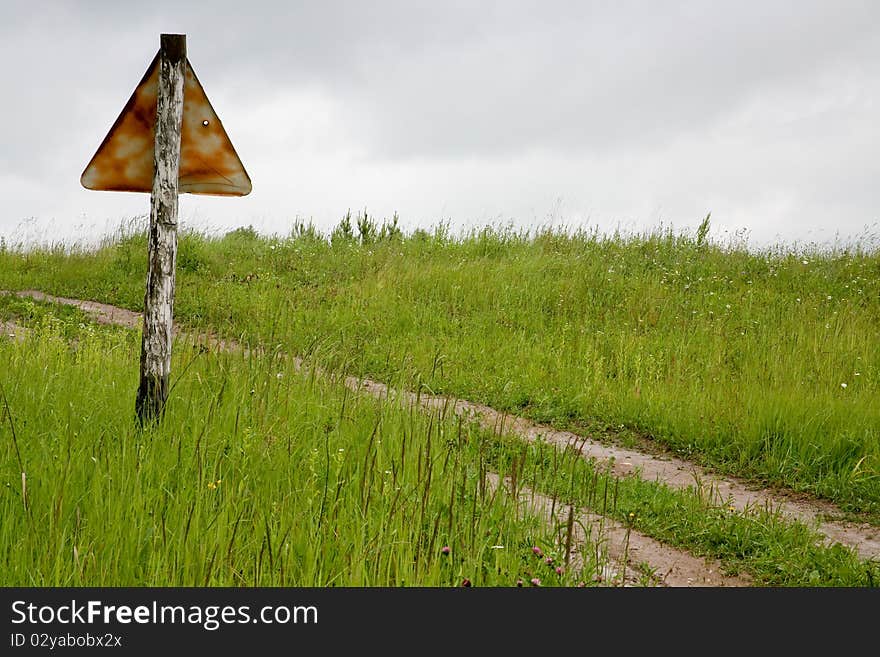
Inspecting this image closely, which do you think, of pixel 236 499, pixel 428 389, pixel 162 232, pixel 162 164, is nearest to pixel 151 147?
pixel 162 164

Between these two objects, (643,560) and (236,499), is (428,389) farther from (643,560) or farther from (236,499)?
(236,499)

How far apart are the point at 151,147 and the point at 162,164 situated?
210mm

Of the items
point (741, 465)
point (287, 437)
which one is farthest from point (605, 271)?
point (287, 437)

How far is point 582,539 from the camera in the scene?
537 centimetres

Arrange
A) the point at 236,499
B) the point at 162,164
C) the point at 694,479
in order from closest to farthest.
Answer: the point at 236,499
the point at 162,164
the point at 694,479

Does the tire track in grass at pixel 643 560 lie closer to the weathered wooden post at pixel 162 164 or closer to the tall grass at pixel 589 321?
the tall grass at pixel 589 321

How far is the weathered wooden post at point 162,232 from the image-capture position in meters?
5.38

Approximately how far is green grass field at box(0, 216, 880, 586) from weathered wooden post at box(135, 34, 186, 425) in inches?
11.0

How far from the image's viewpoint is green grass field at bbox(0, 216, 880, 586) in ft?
12.8

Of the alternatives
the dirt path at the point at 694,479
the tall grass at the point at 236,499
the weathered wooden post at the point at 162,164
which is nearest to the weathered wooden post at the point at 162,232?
the weathered wooden post at the point at 162,164

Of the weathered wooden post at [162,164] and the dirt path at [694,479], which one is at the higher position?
the weathered wooden post at [162,164]

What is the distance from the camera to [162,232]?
546 centimetres

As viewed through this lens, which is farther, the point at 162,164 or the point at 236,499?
the point at 162,164

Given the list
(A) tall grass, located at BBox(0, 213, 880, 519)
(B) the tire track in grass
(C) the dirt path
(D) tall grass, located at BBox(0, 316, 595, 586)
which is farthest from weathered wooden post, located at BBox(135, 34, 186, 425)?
(B) the tire track in grass
